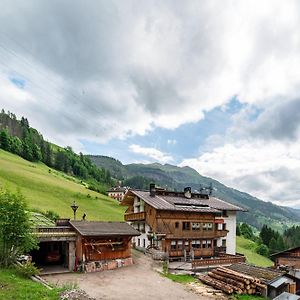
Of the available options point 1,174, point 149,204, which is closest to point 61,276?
point 149,204

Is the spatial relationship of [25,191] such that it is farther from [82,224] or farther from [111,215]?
[82,224]

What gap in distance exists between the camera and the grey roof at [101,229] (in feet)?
105

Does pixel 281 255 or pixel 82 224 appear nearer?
pixel 82 224

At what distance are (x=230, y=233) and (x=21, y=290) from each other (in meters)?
39.1

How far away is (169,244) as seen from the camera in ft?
137

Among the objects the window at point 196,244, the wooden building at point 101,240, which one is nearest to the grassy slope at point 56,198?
the window at point 196,244

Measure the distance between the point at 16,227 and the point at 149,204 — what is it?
2020cm

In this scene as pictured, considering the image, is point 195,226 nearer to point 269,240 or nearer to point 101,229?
point 101,229

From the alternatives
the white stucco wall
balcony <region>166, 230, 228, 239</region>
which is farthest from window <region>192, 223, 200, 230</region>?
the white stucco wall

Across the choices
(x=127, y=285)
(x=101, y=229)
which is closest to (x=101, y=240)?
(x=101, y=229)

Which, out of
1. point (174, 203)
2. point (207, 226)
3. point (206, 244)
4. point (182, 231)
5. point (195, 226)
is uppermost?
point (174, 203)

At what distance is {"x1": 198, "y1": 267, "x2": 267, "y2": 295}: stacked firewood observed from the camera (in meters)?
28.4

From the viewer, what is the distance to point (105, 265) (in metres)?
32.4

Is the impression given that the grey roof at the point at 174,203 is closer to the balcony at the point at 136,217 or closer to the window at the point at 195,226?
the window at the point at 195,226
